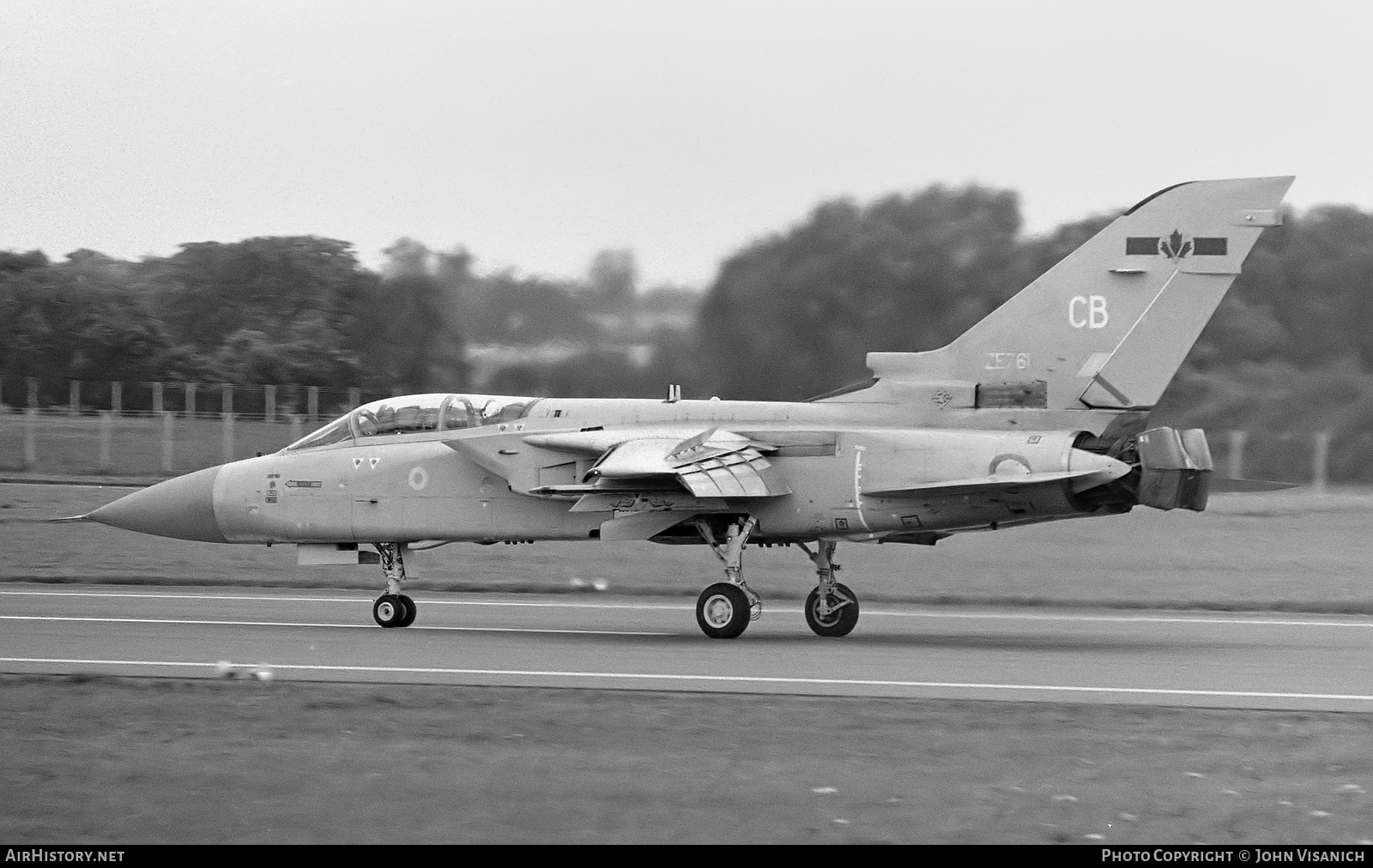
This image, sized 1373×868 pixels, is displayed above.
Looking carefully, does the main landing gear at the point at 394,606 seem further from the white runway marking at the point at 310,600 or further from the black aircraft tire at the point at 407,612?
the white runway marking at the point at 310,600

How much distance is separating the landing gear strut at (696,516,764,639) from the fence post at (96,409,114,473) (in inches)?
577

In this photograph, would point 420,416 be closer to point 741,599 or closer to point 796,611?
point 741,599

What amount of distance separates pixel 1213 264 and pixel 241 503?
10.9m

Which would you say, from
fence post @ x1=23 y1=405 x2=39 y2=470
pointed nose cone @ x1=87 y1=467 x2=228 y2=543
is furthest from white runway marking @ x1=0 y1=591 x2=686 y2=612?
fence post @ x1=23 y1=405 x2=39 y2=470

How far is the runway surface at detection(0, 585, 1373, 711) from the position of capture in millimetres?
12539

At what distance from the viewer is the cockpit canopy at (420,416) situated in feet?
58.1

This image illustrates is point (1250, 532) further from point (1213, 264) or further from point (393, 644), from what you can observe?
point (393, 644)

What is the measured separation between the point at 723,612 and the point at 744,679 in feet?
11.6

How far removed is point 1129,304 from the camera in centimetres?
1578

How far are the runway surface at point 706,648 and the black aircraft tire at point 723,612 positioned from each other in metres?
0.18

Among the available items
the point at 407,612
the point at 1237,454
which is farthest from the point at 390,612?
the point at 1237,454

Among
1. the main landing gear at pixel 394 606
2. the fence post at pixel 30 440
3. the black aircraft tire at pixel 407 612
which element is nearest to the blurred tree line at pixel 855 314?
the main landing gear at pixel 394 606

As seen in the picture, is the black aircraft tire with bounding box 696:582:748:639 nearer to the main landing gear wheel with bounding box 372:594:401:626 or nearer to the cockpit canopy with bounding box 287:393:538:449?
the cockpit canopy with bounding box 287:393:538:449

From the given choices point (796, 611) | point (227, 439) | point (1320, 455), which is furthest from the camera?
point (227, 439)
